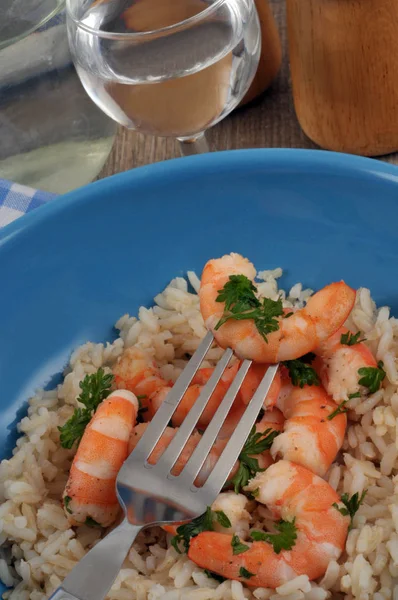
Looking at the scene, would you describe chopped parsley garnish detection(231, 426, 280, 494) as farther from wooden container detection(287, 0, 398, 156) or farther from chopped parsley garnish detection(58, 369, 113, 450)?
wooden container detection(287, 0, 398, 156)

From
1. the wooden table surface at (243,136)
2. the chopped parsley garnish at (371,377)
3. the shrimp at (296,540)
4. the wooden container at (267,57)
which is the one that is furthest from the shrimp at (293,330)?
the wooden container at (267,57)

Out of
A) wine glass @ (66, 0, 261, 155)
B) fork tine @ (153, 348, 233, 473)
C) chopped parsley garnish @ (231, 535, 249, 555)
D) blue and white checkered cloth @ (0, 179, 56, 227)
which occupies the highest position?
wine glass @ (66, 0, 261, 155)

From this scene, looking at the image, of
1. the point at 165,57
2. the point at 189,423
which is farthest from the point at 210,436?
the point at 165,57

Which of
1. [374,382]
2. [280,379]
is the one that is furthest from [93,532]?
[374,382]

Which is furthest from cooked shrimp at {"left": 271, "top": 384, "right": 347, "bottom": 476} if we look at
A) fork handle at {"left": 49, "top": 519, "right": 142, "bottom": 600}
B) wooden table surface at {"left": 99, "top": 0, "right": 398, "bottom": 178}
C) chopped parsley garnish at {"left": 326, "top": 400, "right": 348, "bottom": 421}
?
wooden table surface at {"left": 99, "top": 0, "right": 398, "bottom": 178}

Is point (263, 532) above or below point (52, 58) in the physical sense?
below

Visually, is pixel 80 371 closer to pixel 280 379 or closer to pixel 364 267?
pixel 280 379
